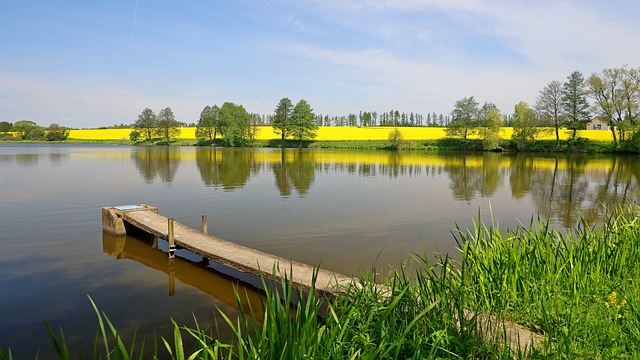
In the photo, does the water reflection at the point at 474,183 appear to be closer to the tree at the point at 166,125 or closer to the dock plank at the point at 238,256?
the dock plank at the point at 238,256

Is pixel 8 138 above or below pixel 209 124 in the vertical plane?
below

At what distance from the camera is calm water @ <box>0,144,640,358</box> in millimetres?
9039

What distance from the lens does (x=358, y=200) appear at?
2245cm

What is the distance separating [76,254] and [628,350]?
13.7 m

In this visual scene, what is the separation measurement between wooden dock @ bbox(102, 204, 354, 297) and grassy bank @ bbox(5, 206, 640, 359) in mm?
1760

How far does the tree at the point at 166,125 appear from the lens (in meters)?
109

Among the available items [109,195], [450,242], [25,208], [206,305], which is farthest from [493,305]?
[109,195]

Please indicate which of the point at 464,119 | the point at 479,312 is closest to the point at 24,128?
the point at 464,119

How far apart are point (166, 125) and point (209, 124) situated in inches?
629

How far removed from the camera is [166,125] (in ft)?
358

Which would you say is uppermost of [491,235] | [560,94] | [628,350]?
[560,94]

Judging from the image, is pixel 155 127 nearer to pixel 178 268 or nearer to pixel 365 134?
pixel 365 134

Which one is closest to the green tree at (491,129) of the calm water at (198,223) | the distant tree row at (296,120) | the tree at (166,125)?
the distant tree row at (296,120)

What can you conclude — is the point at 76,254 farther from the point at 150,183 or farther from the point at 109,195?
the point at 150,183
